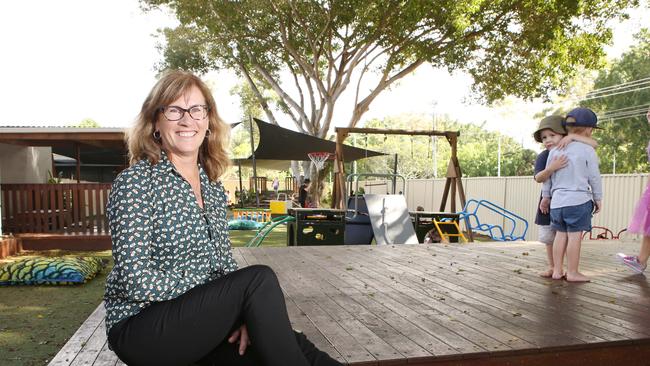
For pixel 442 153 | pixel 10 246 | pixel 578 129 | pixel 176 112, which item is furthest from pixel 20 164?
Answer: pixel 442 153

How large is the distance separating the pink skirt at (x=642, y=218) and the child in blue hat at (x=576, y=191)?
1.68 ft

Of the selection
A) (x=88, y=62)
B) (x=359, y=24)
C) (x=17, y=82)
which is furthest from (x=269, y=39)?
(x=17, y=82)

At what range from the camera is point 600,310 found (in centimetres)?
284

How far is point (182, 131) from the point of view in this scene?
5.74ft

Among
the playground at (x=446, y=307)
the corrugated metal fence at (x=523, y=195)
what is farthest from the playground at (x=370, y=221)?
the corrugated metal fence at (x=523, y=195)

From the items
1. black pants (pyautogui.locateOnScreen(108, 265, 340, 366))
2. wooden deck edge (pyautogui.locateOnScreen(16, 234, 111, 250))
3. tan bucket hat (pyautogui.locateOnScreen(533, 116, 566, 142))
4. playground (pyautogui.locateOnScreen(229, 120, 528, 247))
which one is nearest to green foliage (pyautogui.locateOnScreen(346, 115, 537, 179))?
playground (pyautogui.locateOnScreen(229, 120, 528, 247))

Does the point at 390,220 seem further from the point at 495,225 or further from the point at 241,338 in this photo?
the point at 241,338

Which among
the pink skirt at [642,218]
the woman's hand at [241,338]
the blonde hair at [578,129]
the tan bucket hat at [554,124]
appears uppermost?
the tan bucket hat at [554,124]

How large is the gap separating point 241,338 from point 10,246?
772cm

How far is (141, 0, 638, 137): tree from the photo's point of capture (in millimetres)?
12391

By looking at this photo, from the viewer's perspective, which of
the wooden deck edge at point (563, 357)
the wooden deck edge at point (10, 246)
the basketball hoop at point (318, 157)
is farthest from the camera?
the basketball hoop at point (318, 157)

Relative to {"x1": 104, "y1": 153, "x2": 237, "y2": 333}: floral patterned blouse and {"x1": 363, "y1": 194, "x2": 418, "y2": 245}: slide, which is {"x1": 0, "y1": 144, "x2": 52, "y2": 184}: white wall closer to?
{"x1": 363, "y1": 194, "x2": 418, "y2": 245}: slide

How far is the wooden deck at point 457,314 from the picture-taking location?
2160 mm

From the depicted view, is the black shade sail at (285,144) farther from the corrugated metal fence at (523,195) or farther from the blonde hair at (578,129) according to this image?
the blonde hair at (578,129)
